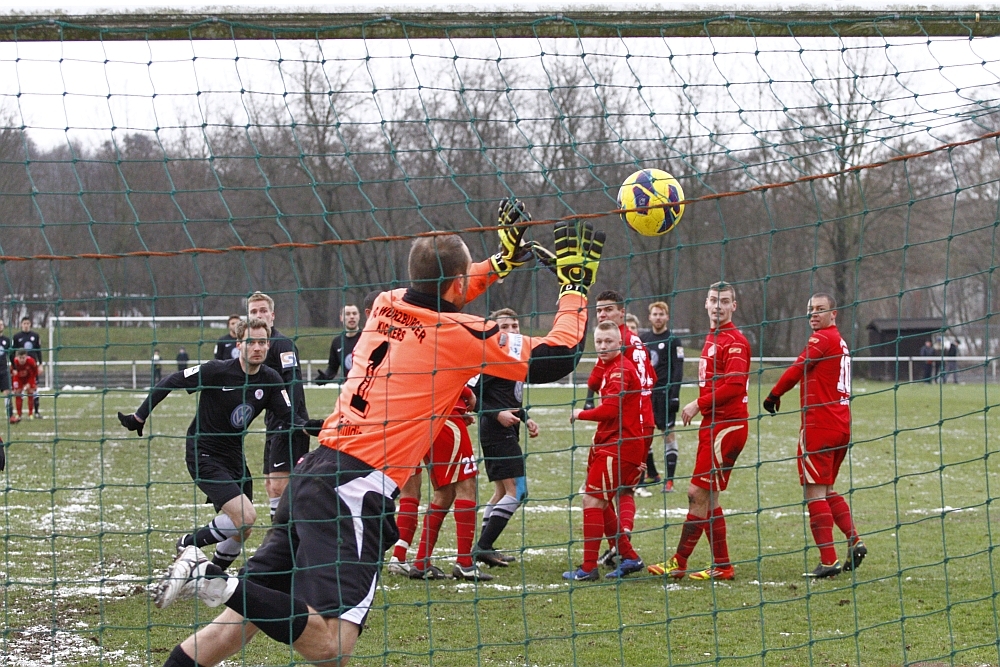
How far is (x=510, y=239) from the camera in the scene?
4133 millimetres

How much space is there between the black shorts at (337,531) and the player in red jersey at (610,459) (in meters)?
2.72

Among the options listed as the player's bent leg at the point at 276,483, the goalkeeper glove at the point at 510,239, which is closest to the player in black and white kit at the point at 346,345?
the player's bent leg at the point at 276,483

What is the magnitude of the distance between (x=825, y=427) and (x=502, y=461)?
2.15m

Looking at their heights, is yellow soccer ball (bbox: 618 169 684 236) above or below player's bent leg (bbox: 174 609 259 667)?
above

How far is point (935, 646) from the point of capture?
199 inches

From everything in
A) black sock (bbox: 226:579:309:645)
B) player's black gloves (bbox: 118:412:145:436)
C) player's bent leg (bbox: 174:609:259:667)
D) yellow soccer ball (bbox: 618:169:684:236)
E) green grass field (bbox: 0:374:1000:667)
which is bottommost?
green grass field (bbox: 0:374:1000:667)

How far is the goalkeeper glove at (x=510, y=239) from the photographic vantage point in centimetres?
412

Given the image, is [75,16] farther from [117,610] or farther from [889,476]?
[889,476]

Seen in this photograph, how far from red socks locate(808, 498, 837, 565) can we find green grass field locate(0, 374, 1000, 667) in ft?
0.66

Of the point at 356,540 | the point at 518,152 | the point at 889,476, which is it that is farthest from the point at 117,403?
the point at 356,540

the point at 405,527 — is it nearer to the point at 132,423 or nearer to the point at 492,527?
the point at 492,527

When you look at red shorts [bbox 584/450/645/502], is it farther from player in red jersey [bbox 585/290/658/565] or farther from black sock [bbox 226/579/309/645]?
black sock [bbox 226/579/309/645]

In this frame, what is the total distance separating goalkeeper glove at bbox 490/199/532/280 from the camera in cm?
412

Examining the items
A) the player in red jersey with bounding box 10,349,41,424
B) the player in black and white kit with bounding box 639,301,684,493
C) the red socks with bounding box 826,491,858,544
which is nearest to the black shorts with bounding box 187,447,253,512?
the red socks with bounding box 826,491,858,544
